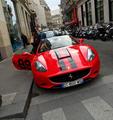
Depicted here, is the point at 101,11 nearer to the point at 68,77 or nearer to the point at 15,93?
the point at 68,77

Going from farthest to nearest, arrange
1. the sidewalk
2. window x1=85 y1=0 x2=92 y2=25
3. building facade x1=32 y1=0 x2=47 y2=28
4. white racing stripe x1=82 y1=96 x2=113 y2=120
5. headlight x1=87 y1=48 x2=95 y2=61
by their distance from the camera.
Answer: building facade x1=32 y1=0 x2=47 y2=28 → window x1=85 y1=0 x2=92 y2=25 → headlight x1=87 y1=48 x2=95 y2=61 → the sidewalk → white racing stripe x1=82 y1=96 x2=113 y2=120

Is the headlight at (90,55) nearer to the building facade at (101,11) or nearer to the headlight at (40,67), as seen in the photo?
the headlight at (40,67)

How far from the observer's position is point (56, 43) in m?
6.89

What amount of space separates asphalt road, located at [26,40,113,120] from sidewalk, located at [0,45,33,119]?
220 millimetres

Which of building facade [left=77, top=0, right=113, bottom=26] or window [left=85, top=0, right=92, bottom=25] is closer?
building facade [left=77, top=0, right=113, bottom=26]

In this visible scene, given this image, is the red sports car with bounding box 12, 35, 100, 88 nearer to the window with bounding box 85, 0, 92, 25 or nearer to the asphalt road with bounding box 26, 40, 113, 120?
the asphalt road with bounding box 26, 40, 113, 120

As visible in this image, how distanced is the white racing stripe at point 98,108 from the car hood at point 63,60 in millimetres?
1031

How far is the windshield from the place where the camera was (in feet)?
22.1

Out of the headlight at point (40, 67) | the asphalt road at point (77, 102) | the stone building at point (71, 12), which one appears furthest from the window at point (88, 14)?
the headlight at point (40, 67)

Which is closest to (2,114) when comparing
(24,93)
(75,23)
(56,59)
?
(24,93)

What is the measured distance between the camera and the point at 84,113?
396 centimetres

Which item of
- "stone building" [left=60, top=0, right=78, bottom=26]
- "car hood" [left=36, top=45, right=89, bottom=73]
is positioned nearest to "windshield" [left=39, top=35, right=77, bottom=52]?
"car hood" [left=36, top=45, right=89, bottom=73]

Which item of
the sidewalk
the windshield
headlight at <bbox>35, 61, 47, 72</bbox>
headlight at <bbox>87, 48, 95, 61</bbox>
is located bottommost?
the sidewalk

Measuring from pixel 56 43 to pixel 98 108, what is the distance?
334cm
